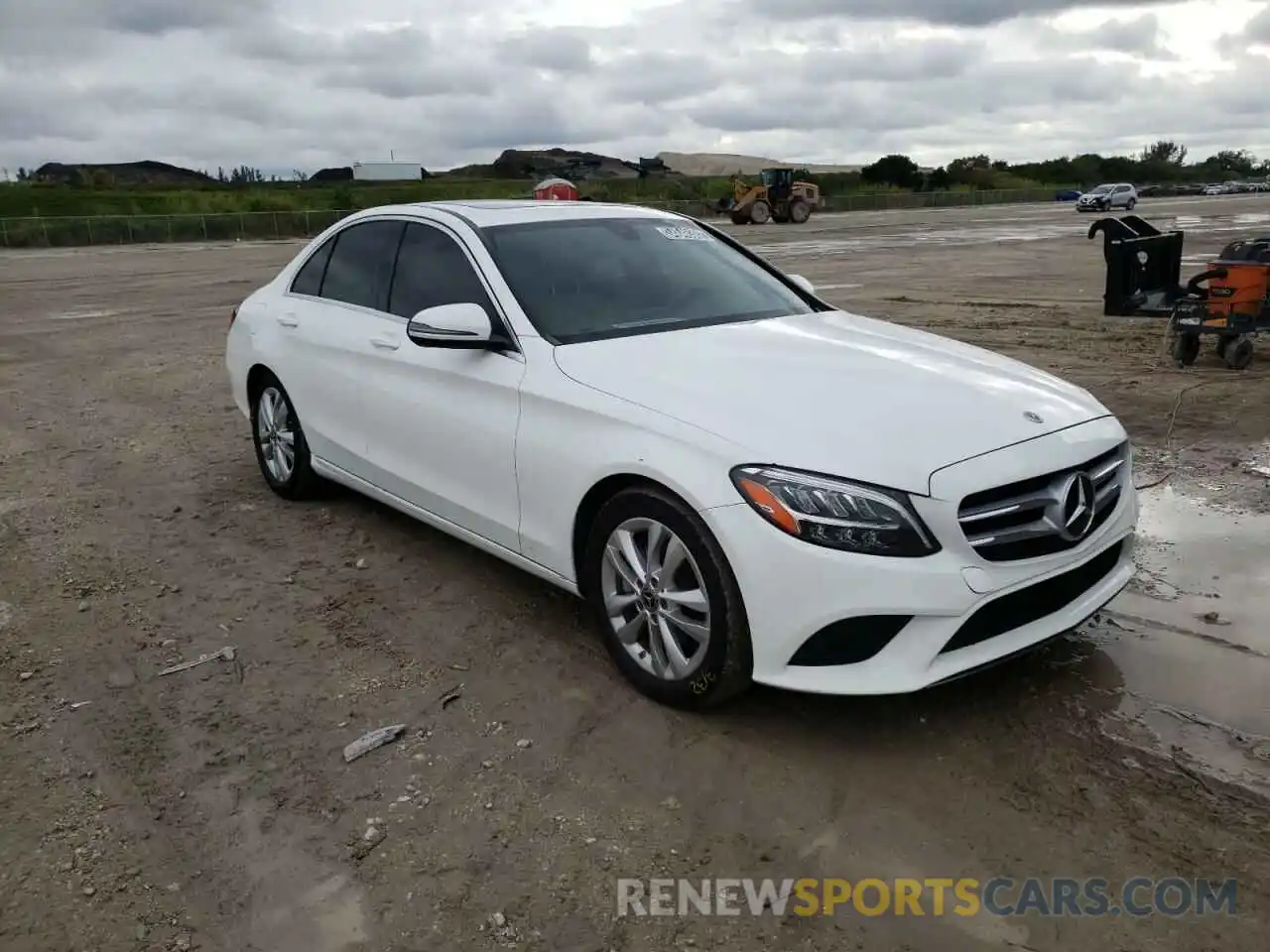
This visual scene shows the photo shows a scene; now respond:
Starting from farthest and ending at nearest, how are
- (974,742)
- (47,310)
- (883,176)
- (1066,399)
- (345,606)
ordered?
(883,176)
(47,310)
(345,606)
(1066,399)
(974,742)

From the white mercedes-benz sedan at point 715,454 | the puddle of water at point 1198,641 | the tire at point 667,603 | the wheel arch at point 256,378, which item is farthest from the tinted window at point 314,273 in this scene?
the puddle of water at point 1198,641

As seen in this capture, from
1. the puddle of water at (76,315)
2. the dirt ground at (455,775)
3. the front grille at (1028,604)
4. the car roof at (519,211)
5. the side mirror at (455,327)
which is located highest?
the car roof at (519,211)

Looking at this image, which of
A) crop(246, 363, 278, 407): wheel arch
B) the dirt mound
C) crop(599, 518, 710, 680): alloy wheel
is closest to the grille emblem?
crop(599, 518, 710, 680): alloy wheel

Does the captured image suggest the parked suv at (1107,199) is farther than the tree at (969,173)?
No

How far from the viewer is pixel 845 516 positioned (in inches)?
120

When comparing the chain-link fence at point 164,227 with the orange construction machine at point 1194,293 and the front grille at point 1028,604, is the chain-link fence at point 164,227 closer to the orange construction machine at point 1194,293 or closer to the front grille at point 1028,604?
the orange construction machine at point 1194,293

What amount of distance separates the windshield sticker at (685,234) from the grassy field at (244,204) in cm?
2712

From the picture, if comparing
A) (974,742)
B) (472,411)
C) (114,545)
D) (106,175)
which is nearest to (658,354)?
(472,411)

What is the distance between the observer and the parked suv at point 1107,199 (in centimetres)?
5244

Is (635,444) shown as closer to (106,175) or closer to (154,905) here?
(154,905)

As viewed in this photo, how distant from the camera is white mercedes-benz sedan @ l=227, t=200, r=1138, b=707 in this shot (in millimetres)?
3064

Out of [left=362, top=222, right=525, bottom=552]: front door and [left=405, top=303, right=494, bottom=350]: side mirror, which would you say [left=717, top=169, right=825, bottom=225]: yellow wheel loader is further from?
[left=405, top=303, right=494, bottom=350]: side mirror

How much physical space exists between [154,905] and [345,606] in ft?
6.36

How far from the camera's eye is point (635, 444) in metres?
3.41
